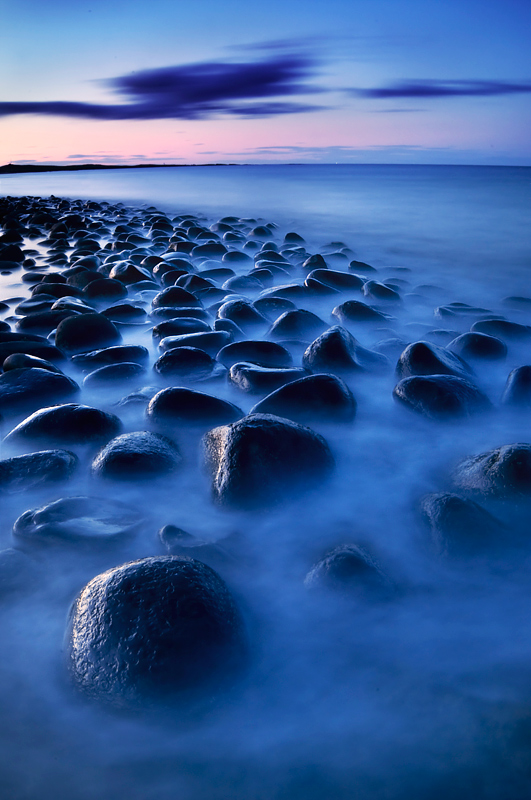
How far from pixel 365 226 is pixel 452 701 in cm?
925

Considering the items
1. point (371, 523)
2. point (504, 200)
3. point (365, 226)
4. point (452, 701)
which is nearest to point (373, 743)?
point (452, 701)

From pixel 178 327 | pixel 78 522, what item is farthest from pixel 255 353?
pixel 78 522

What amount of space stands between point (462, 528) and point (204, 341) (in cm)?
175

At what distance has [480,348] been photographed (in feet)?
8.77

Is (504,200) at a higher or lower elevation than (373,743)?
lower

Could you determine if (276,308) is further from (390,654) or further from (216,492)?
(390,654)

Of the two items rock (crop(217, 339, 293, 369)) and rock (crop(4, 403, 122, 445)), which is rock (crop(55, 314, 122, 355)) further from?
rock (crop(4, 403, 122, 445))

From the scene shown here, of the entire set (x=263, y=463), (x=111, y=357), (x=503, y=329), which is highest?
(x=263, y=463)

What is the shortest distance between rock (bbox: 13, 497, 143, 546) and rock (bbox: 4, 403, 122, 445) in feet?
1.20

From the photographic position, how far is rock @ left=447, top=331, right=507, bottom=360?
266cm

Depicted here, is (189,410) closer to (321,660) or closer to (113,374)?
(113,374)

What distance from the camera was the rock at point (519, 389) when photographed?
2.15m

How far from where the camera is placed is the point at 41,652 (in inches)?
42.1

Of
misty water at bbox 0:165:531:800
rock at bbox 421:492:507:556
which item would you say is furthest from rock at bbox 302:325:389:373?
rock at bbox 421:492:507:556
